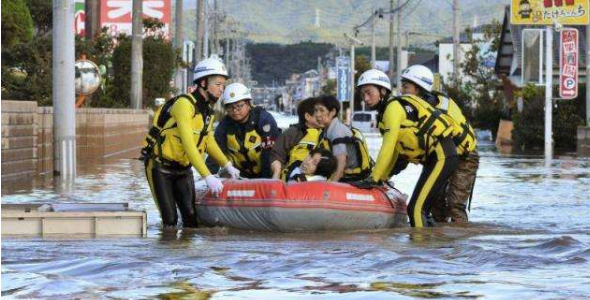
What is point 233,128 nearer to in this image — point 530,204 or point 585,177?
point 530,204

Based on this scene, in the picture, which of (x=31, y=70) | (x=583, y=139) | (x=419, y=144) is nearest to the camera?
(x=419, y=144)

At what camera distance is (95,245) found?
11969 mm

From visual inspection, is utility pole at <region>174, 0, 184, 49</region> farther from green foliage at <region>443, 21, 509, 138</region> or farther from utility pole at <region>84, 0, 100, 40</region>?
green foliage at <region>443, 21, 509, 138</region>

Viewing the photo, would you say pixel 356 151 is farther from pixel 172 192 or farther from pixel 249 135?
pixel 172 192

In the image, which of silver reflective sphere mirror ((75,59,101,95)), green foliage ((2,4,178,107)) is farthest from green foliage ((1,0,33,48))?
silver reflective sphere mirror ((75,59,101,95))

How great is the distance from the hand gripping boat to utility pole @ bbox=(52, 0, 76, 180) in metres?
9.45

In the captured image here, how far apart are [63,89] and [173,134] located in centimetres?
1028

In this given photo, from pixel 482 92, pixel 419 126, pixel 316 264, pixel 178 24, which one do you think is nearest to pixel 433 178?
pixel 419 126

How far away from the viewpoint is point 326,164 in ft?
46.4

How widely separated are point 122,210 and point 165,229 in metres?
0.61

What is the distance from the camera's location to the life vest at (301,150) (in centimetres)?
1452

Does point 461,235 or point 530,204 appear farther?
point 530,204

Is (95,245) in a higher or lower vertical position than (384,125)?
lower

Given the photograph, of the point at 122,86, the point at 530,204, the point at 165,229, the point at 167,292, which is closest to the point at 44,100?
the point at 122,86
